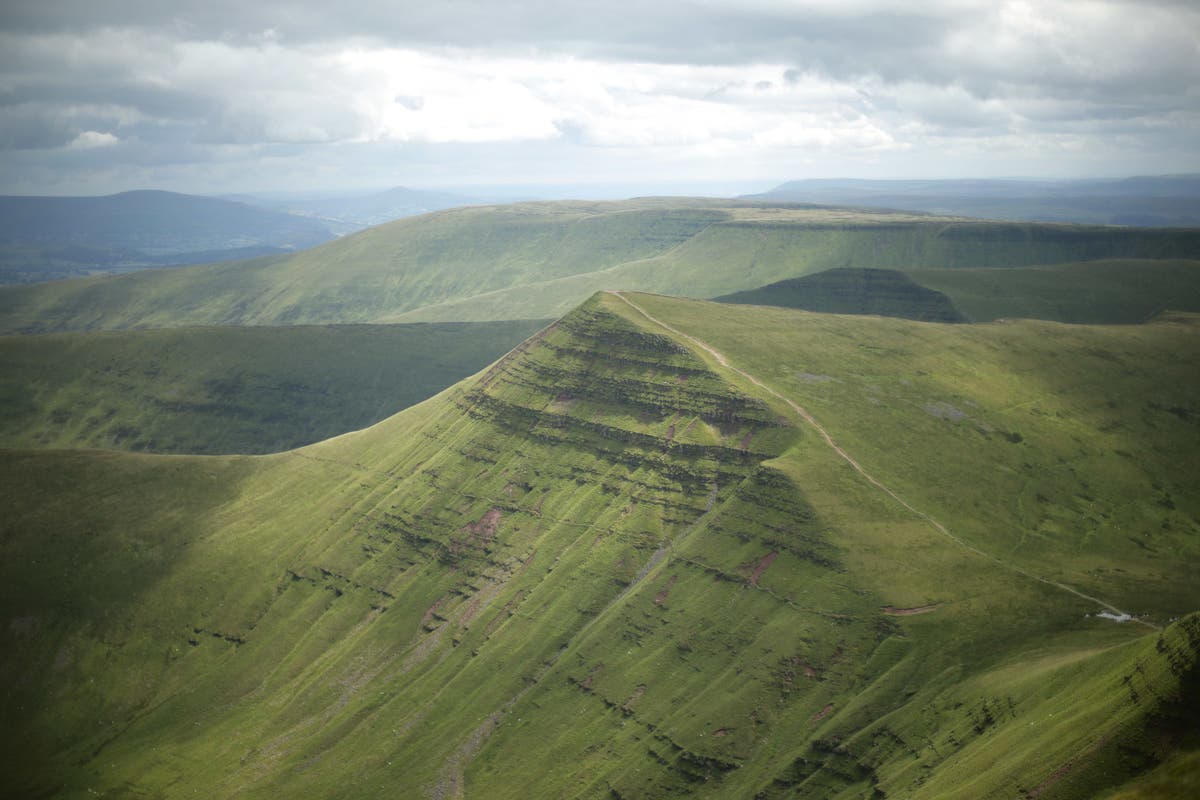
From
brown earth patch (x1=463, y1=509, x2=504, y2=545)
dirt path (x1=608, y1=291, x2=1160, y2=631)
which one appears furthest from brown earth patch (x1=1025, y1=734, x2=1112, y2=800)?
brown earth patch (x1=463, y1=509, x2=504, y2=545)

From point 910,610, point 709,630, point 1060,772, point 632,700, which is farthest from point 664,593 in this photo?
point 1060,772

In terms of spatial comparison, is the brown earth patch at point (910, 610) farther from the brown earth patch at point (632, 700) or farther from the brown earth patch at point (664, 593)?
the brown earth patch at point (632, 700)

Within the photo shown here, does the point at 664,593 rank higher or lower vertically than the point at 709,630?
higher

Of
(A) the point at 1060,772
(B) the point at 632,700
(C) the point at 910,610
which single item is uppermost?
(A) the point at 1060,772

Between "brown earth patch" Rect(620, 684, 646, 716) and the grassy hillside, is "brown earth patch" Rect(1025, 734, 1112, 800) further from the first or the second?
"brown earth patch" Rect(620, 684, 646, 716)

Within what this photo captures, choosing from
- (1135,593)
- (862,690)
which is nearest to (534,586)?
(862,690)

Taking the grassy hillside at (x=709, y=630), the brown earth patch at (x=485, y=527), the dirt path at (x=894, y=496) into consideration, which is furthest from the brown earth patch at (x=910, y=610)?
the brown earth patch at (x=485, y=527)

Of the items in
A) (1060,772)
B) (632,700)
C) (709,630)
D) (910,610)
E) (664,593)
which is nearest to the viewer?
(1060,772)

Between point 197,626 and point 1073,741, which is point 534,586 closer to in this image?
point 197,626

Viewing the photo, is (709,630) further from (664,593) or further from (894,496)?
(894,496)
